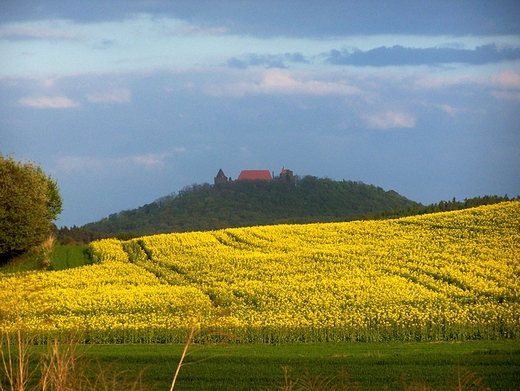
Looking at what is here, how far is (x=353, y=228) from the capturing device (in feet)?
131

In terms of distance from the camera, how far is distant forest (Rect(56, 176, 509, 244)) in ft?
238

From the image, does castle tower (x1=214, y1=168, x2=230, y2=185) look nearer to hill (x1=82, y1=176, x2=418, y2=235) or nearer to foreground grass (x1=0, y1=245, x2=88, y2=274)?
hill (x1=82, y1=176, x2=418, y2=235)

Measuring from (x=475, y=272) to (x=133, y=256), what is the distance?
17.6m

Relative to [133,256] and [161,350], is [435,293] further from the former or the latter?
[133,256]

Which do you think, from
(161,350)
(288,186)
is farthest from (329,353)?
(288,186)

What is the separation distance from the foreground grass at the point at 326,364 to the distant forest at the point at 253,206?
48675 mm

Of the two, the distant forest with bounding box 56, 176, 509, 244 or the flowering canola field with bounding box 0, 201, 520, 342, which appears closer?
the flowering canola field with bounding box 0, 201, 520, 342

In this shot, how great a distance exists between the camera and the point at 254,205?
7619 cm

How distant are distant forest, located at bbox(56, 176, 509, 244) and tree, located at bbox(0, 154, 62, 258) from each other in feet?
94.4

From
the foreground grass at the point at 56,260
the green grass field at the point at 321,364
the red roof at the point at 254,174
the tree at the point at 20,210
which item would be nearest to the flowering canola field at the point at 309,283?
the foreground grass at the point at 56,260

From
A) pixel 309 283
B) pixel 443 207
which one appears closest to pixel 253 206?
pixel 443 207

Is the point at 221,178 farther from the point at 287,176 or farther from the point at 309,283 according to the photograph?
the point at 309,283

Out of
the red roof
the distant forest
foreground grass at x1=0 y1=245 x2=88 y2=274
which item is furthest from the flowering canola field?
the red roof

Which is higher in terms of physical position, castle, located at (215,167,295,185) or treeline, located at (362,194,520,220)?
castle, located at (215,167,295,185)
